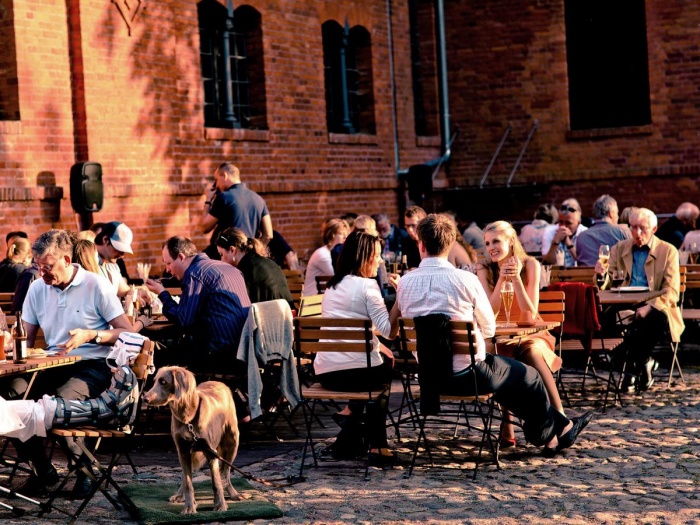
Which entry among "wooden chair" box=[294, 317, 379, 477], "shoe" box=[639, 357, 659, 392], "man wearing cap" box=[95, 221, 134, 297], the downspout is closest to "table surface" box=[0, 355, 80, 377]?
"wooden chair" box=[294, 317, 379, 477]

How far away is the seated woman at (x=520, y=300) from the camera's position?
8.61m

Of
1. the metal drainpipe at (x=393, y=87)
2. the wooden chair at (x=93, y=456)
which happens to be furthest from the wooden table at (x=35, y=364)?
the metal drainpipe at (x=393, y=87)

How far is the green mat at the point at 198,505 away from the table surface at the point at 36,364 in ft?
2.80

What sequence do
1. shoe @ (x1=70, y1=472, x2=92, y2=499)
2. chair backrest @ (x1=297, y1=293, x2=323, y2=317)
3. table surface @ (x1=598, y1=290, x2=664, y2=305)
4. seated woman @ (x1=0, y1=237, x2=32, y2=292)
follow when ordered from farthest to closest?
1. seated woman @ (x1=0, y1=237, x2=32, y2=292)
2. table surface @ (x1=598, y1=290, x2=664, y2=305)
3. chair backrest @ (x1=297, y1=293, x2=323, y2=317)
4. shoe @ (x1=70, y1=472, x2=92, y2=499)

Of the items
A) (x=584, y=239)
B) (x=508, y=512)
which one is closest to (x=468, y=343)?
(x=508, y=512)

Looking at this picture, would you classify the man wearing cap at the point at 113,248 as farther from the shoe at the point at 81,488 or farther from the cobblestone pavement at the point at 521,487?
the shoe at the point at 81,488

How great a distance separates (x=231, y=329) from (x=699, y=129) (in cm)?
1301

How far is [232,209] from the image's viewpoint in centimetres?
1305

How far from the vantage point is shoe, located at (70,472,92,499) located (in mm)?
7383

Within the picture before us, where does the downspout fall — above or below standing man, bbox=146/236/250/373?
above

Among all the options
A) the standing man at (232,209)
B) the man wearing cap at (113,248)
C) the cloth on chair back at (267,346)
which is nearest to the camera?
the cloth on chair back at (267,346)

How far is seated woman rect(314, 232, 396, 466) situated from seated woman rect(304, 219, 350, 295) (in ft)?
13.1

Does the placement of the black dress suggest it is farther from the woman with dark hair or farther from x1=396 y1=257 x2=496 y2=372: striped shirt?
x1=396 y1=257 x2=496 y2=372: striped shirt

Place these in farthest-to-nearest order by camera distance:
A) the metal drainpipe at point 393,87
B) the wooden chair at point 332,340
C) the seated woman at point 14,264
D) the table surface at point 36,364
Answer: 1. the metal drainpipe at point 393,87
2. the seated woman at point 14,264
3. the wooden chair at point 332,340
4. the table surface at point 36,364
